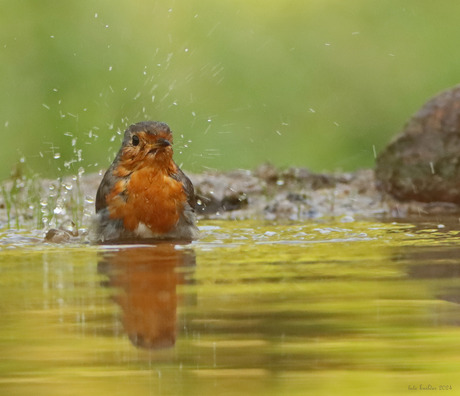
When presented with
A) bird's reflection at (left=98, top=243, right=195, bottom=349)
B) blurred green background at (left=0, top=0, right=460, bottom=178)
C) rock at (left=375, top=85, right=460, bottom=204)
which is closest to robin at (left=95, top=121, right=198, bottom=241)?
bird's reflection at (left=98, top=243, right=195, bottom=349)

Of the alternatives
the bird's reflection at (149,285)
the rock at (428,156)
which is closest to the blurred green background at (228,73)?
the rock at (428,156)

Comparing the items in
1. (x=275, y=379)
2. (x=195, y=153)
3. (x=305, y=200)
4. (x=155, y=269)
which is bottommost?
(x=275, y=379)

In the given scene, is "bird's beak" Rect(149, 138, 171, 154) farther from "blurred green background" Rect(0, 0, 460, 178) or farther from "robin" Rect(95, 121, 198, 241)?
"blurred green background" Rect(0, 0, 460, 178)

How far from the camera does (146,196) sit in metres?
6.53

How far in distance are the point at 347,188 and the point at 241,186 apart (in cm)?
92

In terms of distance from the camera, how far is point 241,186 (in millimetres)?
9852

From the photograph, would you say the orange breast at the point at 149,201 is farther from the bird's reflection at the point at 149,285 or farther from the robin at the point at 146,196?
the bird's reflection at the point at 149,285

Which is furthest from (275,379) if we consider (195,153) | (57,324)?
(195,153)

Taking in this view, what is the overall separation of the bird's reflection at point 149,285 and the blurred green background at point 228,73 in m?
7.55

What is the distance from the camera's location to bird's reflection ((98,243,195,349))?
11.1 feet

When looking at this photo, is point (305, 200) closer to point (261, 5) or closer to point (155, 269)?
point (155, 269)

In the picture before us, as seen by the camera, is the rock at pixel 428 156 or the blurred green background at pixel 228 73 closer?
the rock at pixel 428 156

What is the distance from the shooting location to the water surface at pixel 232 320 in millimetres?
2762

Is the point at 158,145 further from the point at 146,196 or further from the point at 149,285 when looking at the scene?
the point at 149,285
